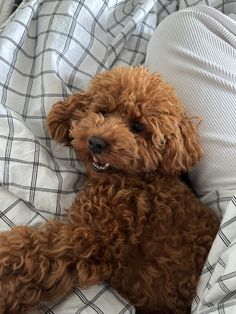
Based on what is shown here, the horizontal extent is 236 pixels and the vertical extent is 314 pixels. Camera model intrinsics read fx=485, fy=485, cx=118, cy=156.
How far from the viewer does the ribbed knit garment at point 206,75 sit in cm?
133

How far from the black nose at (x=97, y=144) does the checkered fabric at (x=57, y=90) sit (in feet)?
0.67

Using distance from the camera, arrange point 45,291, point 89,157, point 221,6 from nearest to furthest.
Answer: point 45,291 → point 89,157 → point 221,6

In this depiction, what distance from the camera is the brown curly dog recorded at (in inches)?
43.3

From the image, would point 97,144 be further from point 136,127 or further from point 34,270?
point 34,270

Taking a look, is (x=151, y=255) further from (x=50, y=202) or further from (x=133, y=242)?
(x=50, y=202)

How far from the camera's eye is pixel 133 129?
1199 mm

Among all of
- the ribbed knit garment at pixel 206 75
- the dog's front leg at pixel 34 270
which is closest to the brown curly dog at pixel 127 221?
the dog's front leg at pixel 34 270

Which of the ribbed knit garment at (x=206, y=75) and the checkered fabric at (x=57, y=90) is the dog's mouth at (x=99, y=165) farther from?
the ribbed knit garment at (x=206, y=75)

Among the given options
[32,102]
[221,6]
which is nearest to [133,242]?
[32,102]

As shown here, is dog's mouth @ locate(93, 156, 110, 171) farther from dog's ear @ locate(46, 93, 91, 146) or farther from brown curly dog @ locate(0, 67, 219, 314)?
dog's ear @ locate(46, 93, 91, 146)

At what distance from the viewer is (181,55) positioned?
58.3 inches

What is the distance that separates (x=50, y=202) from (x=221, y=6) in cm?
101

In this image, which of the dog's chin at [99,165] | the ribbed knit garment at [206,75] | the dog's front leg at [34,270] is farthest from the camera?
the ribbed knit garment at [206,75]

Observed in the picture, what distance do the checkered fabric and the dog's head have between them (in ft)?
0.46
